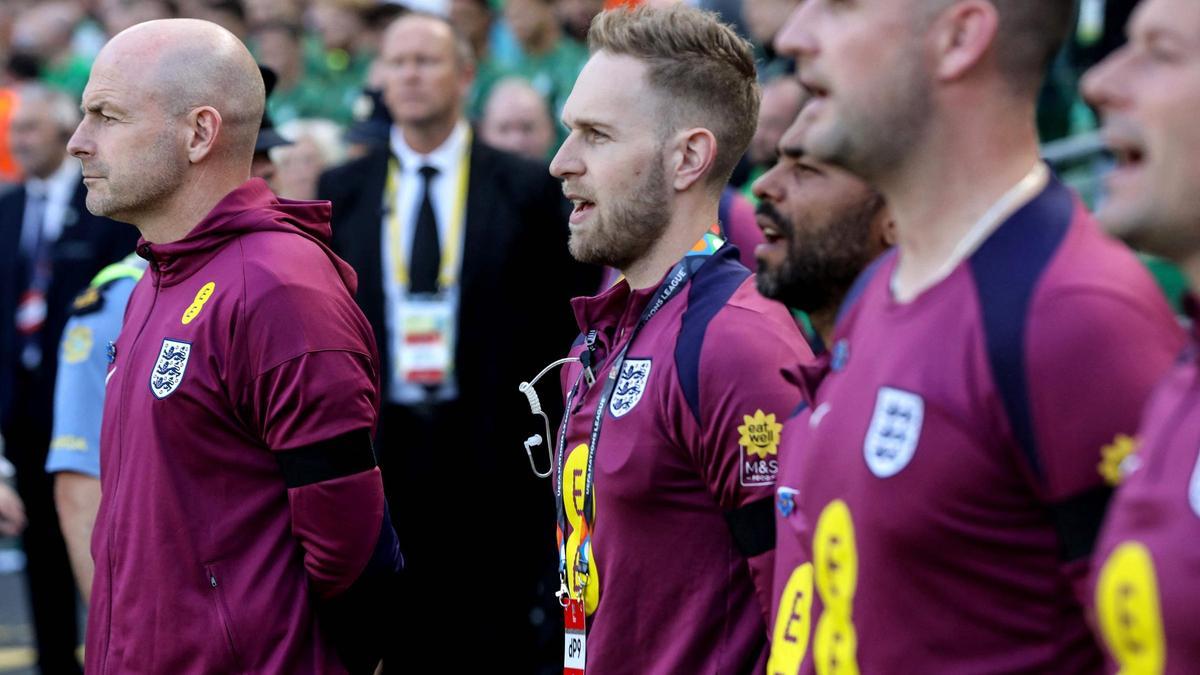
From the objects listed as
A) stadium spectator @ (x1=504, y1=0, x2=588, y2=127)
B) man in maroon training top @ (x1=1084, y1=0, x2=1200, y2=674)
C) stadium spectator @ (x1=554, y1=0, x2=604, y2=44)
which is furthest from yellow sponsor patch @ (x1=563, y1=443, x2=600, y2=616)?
stadium spectator @ (x1=554, y1=0, x2=604, y2=44)

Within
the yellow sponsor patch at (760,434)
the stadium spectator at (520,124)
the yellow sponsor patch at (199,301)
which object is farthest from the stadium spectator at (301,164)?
the yellow sponsor patch at (760,434)

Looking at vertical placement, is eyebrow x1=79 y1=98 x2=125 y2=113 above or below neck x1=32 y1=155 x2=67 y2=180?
below

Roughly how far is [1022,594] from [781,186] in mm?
1171

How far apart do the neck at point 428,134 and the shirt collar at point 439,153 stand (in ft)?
0.06

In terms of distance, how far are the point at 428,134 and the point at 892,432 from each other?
517cm

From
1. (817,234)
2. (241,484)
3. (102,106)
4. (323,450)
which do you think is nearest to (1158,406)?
(817,234)

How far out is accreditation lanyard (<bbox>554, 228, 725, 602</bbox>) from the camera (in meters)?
3.61

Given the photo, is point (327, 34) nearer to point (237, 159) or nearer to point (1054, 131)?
point (1054, 131)

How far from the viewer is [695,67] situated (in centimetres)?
389

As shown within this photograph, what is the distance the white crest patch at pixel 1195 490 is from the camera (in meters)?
1.97

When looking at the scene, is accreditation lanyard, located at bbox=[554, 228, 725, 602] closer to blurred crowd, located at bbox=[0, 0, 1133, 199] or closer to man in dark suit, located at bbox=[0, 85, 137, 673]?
blurred crowd, located at bbox=[0, 0, 1133, 199]

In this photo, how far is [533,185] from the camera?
7.18 meters

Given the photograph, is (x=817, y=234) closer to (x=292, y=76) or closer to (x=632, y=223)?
(x=632, y=223)

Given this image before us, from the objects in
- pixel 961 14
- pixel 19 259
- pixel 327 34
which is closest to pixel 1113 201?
pixel 961 14
